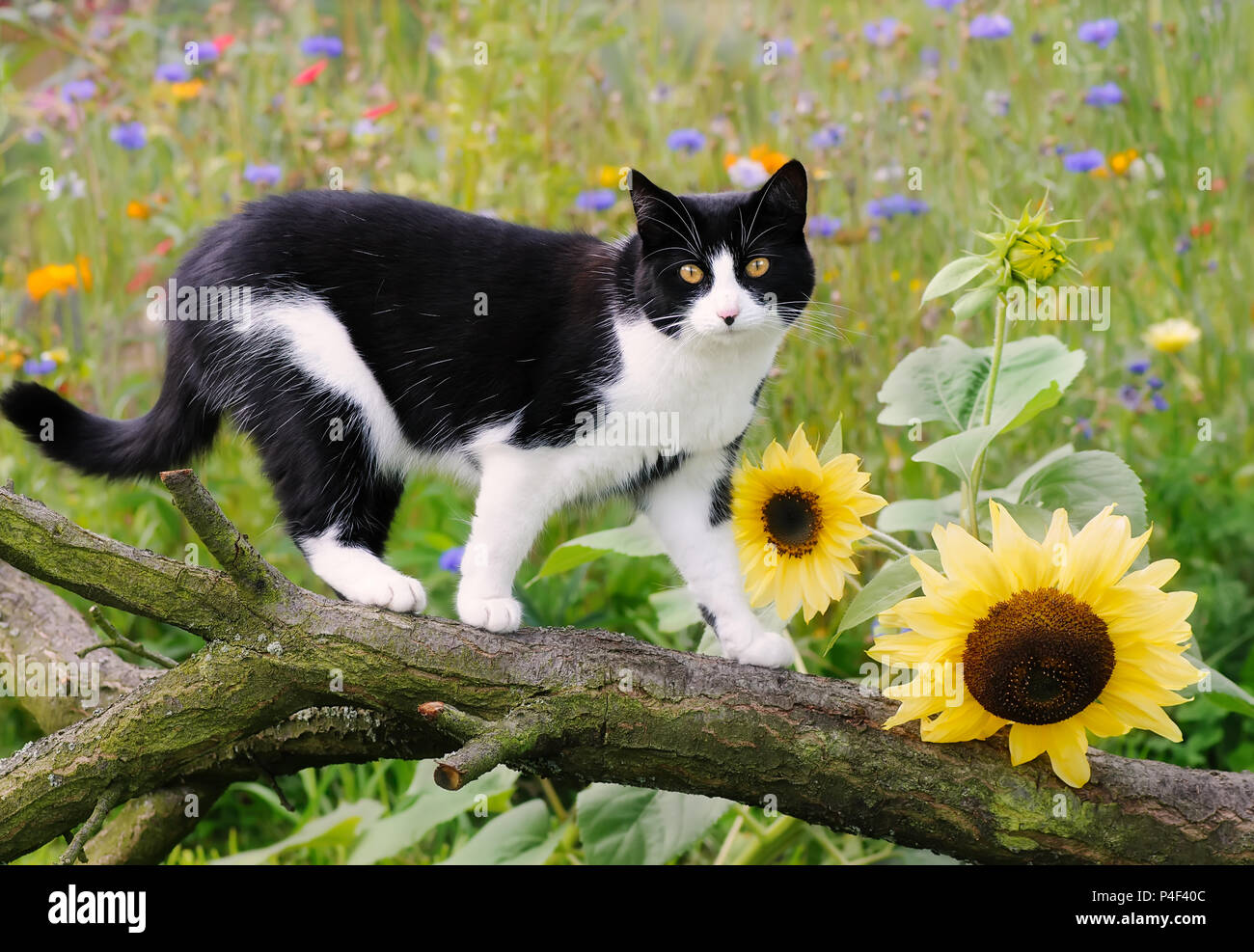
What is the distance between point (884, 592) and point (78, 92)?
8.03 ft

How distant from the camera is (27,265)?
336cm

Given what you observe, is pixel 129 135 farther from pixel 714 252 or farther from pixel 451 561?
pixel 714 252

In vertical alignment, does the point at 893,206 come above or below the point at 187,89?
below

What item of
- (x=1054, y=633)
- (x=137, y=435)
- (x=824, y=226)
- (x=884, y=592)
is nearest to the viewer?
(x=1054, y=633)

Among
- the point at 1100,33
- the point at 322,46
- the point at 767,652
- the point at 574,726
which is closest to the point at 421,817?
the point at 574,726

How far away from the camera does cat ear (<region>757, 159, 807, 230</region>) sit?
178 centimetres

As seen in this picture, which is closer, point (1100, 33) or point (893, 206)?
point (893, 206)

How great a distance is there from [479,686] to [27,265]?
7.89ft

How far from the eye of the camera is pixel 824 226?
2.78m

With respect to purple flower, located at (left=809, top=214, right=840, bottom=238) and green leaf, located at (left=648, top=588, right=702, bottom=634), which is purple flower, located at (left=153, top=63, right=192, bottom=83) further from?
green leaf, located at (left=648, top=588, right=702, bottom=634)

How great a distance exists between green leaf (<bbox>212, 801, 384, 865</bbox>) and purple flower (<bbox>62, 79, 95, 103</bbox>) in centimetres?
197

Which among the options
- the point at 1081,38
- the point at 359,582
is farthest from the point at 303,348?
the point at 1081,38

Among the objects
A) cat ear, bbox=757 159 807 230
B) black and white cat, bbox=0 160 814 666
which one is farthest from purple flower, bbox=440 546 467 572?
cat ear, bbox=757 159 807 230

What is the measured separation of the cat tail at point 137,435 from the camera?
2.06m
